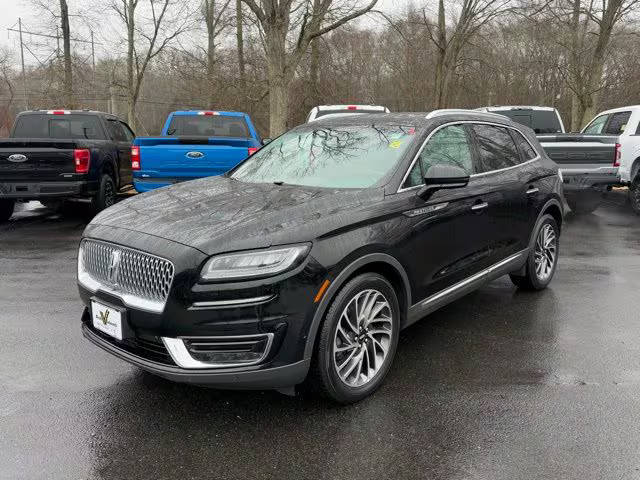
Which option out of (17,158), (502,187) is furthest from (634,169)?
(17,158)

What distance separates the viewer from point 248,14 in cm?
1952

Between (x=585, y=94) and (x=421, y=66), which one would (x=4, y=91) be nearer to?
(x=421, y=66)

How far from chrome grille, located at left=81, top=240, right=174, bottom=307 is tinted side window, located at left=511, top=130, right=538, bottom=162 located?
148 inches

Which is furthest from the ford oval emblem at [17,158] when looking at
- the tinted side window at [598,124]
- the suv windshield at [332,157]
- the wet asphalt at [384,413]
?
the tinted side window at [598,124]

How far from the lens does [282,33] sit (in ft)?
44.4

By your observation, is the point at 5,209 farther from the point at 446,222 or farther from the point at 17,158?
the point at 446,222

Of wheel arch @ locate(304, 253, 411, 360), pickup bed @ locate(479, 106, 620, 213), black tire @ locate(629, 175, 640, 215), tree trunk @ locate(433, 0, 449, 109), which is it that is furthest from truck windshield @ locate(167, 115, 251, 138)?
tree trunk @ locate(433, 0, 449, 109)

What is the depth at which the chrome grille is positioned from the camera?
287 cm

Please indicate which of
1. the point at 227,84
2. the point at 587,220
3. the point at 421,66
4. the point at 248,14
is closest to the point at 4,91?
the point at 227,84

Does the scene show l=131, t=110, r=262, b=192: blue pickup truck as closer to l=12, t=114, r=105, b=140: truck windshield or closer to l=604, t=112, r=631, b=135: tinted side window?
l=12, t=114, r=105, b=140: truck windshield

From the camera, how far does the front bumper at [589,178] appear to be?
945 cm

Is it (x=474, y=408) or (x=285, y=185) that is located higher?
(x=285, y=185)

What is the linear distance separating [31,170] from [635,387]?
8325 millimetres

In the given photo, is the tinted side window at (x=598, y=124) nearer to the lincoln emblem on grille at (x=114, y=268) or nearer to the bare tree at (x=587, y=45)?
the bare tree at (x=587, y=45)
